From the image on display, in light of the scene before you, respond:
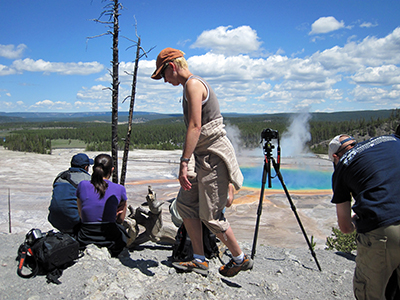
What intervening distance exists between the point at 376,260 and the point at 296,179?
23371 millimetres

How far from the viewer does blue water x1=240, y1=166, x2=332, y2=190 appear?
839 inches

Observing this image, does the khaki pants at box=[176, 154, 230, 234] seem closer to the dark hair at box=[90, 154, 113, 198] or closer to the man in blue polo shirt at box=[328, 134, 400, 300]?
the man in blue polo shirt at box=[328, 134, 400, 300]

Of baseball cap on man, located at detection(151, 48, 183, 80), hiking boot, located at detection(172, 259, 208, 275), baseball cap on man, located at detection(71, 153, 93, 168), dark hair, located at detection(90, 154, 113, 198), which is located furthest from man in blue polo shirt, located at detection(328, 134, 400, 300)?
baseball cap on man, located at detection(71, 153, 93, 168)

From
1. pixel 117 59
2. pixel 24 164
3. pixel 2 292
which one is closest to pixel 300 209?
pixel 117 59

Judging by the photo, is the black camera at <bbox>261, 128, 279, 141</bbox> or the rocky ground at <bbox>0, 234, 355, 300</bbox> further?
the black camera at <bbox>261, 128, 279, 141</bbox>

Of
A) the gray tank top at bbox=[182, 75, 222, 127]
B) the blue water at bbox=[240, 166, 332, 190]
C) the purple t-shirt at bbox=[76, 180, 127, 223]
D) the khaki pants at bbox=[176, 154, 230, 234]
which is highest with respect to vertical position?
the gray tank top at bbox=[182, 75, 222, 127]

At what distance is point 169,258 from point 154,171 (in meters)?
20.4

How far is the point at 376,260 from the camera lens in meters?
1.78

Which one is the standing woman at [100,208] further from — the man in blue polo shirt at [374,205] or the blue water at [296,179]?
the blue water at [296,179]

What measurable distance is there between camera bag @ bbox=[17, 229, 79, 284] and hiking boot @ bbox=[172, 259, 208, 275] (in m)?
0.95

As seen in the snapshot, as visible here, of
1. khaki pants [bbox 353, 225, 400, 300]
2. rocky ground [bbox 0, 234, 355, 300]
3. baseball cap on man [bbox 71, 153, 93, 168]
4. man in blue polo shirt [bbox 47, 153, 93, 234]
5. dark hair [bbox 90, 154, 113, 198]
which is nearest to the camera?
khaki pants [bbox 353, 225, 400, 300]

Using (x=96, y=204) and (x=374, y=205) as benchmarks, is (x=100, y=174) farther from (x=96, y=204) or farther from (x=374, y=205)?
(x=374, y=205)

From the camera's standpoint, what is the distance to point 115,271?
2818mm

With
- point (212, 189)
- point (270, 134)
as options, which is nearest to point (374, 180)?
point (212, 189)
